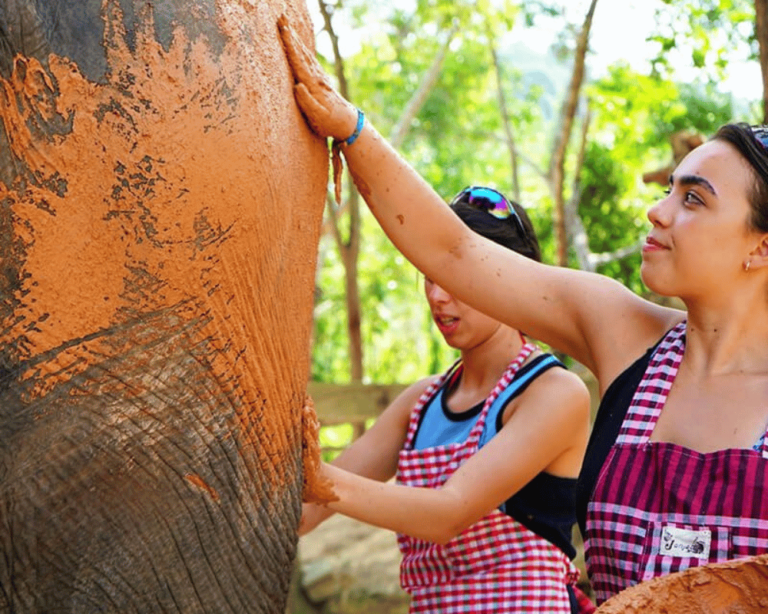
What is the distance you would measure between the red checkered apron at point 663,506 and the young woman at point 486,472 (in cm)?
42

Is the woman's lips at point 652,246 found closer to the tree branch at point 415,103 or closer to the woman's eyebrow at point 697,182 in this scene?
the woman's eyebrow at point 697,182

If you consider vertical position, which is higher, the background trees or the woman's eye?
the background trees

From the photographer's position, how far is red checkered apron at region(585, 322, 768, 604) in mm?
2076

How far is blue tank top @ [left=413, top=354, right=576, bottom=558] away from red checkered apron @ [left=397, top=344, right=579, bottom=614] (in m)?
0.02

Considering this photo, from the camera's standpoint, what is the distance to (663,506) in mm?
2154

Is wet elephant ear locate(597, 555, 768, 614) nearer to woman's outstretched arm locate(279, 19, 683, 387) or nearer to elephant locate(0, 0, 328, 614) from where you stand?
elephant locate(0, 0, 328, 614)

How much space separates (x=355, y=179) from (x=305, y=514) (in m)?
0.87

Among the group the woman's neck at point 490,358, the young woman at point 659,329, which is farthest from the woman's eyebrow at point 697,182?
the woman's neck at point 490,358

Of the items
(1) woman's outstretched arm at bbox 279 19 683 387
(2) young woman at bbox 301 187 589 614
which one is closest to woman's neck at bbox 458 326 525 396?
(2) young woman at bbox 301 187 589 614

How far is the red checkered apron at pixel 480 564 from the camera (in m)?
2.70

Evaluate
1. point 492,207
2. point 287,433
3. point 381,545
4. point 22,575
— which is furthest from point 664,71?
point 22,575

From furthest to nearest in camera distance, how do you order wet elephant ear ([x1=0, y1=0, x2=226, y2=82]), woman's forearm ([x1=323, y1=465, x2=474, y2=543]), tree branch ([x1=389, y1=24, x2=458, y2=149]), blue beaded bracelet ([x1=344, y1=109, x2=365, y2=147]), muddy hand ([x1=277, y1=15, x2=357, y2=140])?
tree branch ([x1=389, y1=24, x2=458, y2=149]) < woman's forearm ([x1=323, y1=465, x2=474, y2=543]) < blue beaded bracelet ([x1=344, y1=109, x2=365, y2=147]) < muddy hand ([x1=277, y1=15, x2=357, y2=140]) < wet elephant ear ([x1=0, y1=0, x2=226, y2=82])

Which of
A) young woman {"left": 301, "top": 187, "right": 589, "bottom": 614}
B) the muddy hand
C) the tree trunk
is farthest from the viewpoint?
the tree trunk

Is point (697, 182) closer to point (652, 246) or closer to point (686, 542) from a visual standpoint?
point (652, 246)
